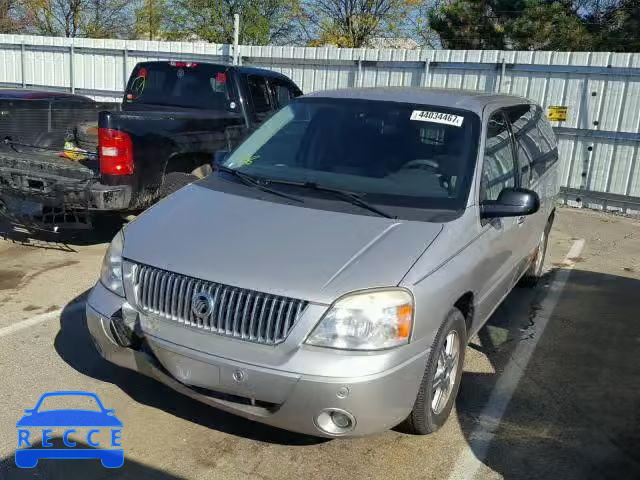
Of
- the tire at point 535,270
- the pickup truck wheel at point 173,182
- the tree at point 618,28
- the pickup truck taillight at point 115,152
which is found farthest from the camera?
the tree at point 618,28

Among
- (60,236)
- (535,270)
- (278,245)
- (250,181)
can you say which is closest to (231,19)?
(60,236)

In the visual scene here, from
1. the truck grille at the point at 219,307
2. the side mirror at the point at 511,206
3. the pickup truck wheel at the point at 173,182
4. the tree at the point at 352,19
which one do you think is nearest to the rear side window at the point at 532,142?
the side mirror at the point at 511,206

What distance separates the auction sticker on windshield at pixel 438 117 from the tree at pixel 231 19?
24556 millimetres

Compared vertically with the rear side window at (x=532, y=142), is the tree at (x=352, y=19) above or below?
above

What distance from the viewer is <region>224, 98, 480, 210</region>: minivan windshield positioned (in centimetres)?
378

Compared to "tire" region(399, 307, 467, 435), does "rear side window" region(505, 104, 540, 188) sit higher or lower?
higher

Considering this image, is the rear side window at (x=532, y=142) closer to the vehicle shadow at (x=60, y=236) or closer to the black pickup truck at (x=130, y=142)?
the black pickup truck at (x=130, y=142)

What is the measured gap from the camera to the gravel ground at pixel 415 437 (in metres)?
3.09

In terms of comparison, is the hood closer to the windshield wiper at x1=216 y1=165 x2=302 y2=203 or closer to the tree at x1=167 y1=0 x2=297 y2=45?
the windshield wiper at x1=216 y1=165 x2=302 y2=203

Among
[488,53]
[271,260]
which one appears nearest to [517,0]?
[488,53]

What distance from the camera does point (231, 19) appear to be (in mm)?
28234

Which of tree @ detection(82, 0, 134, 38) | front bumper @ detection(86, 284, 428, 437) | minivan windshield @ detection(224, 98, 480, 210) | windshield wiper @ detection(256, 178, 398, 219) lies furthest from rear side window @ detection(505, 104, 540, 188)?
tree @ detection(82, 0, 134, 38)

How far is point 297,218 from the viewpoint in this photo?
3389mm

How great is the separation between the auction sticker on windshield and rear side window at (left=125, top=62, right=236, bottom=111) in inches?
142
